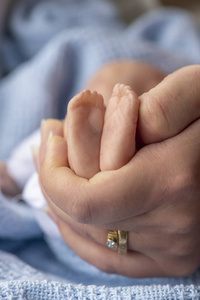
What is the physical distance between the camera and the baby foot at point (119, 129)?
0.27 m

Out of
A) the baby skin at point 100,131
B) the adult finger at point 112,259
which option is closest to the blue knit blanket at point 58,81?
Answer: the adult finger at point 112,259

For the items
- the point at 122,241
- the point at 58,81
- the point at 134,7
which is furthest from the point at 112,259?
the point at 134,7

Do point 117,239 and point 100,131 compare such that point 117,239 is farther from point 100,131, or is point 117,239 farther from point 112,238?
point 100,131

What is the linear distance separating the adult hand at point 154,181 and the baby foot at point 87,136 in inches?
0.5

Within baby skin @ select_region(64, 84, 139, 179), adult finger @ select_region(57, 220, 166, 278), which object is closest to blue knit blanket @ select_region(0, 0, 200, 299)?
adult finger @ select_region(57, 220, 166, 278)

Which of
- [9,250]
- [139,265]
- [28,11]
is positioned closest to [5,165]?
[9,250]

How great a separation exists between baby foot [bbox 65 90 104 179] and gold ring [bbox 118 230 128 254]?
2.9 inches

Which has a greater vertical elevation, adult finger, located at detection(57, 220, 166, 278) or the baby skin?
the baby skin

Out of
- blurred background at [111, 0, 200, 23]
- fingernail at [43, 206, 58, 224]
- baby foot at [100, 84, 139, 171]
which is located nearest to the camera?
baby foot at [100, 84, 139, 171]

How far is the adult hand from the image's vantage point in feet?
0.91

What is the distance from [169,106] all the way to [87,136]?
0.07 m

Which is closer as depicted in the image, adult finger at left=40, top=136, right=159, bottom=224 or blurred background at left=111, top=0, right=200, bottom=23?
adult finger at left=40, top=136, right=159, bottom=224

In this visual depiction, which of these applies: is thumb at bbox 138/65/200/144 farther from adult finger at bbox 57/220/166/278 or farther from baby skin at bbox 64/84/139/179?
adult finger at bbox 57/220/166/278

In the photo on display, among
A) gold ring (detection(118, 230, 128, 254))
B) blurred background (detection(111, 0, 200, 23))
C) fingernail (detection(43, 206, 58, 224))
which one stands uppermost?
blurred background (detection(111, 0, 200, 23))
